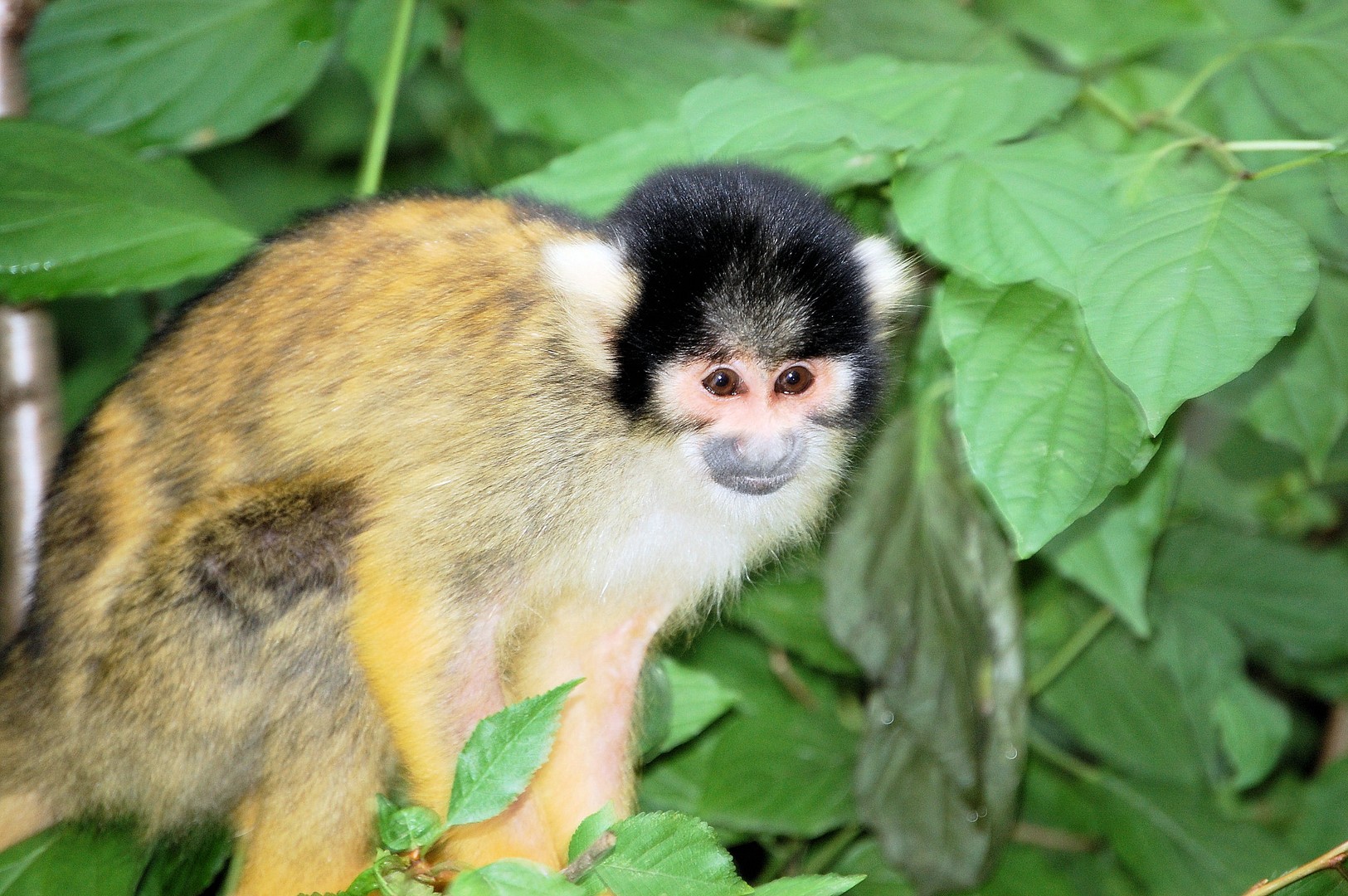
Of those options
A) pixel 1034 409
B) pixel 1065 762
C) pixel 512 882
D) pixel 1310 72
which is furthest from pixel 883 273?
pixel 1065 762

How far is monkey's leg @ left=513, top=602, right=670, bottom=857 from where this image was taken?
2.70m

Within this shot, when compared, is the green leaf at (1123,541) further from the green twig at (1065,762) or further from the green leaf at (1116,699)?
the green twig at (1065,762)

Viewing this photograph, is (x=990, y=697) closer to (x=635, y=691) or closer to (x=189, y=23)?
(x=635, y=691)

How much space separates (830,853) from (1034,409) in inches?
60.7

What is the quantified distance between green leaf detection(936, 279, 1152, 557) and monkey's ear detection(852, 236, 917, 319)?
0.83 feet

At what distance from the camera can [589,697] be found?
2744mm

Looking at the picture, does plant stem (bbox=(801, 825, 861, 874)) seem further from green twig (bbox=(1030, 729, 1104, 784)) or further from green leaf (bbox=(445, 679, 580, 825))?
green leaf (bbox=(445, 679, 580, 825))

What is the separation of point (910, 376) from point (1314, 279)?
122 cm

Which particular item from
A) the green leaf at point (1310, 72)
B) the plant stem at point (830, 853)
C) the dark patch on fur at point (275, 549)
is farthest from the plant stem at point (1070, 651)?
the dark patch on fur at point (275, 549)

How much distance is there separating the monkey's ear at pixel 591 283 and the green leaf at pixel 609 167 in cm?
30

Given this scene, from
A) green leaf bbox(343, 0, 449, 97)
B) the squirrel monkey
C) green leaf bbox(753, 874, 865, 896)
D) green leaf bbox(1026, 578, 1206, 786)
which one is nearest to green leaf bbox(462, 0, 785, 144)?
green leaf bbox(343, 0, 449, 97)

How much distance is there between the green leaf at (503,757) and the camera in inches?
70.9

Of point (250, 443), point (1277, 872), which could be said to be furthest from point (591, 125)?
point (1277, 872)

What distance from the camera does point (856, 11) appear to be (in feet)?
11.7
